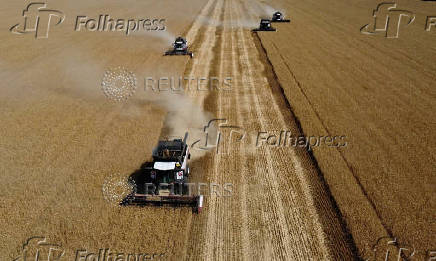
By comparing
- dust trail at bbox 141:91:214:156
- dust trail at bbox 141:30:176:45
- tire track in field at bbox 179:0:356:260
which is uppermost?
dust trail at bbox 141:30:176:45

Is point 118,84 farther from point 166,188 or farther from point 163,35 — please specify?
point 166,188

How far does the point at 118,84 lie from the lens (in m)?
28.6

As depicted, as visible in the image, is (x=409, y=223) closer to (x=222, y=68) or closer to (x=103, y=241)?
(x=103, y=241)

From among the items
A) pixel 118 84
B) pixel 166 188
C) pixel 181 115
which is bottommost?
pixel 118 84

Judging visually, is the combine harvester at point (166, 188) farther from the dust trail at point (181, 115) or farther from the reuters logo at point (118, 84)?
the reuters logo at point (118, 84)

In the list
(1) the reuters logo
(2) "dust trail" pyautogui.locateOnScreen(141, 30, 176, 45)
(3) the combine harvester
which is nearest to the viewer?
(3) the combine harvester

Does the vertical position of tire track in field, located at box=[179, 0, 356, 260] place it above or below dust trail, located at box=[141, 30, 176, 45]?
below

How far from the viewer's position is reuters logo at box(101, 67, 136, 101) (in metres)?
23.1

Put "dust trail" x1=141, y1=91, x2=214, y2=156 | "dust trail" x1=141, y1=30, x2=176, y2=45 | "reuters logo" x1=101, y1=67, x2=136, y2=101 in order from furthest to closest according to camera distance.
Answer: "dust trail" x1=141, y1=30, x2=176, y2=45 → "reuters logo" x1=101, y1=67, x2=136, y2=101 → "dust trail" x1=141, y1=91, x2=214, y2=156

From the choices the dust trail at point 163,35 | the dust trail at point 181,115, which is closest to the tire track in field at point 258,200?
the dust trail at point 181,115

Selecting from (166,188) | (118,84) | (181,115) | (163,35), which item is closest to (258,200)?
(166,188)

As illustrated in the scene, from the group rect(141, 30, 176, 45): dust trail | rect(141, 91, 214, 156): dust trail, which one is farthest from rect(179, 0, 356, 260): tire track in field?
rect(141, 30, 176, 45): dust trail

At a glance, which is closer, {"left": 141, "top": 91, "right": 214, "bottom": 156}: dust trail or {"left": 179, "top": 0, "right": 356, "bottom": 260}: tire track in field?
{"left": 179, "top": 0, "right": 356, "bottom": 260}: tire track in field

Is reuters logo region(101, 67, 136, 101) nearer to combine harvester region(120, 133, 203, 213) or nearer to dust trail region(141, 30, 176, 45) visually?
dust trail region(141, 30, 176, 45)
